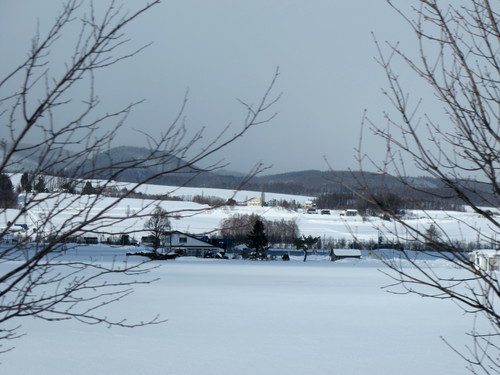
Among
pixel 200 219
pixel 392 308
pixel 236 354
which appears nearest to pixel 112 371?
pixel 236 354

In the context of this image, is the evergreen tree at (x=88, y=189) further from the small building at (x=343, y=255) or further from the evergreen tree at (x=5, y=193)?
the small building at (x=343, y=255)

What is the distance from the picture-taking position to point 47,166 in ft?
6.37

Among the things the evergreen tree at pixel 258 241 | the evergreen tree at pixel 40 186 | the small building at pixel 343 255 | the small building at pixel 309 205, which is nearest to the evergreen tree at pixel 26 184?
the evergreen tree at pixel 40 186

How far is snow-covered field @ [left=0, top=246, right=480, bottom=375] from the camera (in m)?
7.82

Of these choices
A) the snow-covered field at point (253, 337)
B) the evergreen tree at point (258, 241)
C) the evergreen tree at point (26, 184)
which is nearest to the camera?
the evergreen tree at point (26, 184)

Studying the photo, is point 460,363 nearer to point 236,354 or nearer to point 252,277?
point 236,354

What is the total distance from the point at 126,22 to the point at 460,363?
780 centimetres

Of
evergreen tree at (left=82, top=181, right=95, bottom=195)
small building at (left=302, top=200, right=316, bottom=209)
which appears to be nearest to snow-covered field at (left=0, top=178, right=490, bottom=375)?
evergreen tree at (left=82, top=181, right=95, bottom=195)

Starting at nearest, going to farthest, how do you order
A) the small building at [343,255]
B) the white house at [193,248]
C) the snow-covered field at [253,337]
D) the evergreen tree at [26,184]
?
the evergreen tree at [26,184], the snow-covered field at [253,337], the small building at [343,255], the white house at [193,248]

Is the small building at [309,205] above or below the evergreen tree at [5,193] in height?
above

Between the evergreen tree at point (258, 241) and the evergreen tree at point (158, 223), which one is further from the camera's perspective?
the evergreen tree at point (258, 241)

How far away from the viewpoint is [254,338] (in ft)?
32.2

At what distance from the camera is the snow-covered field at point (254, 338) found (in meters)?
7.82

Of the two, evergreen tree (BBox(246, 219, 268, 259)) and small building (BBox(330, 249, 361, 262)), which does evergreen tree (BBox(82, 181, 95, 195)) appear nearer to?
evergreen tree (BBox(246, 219, 268, 259))
